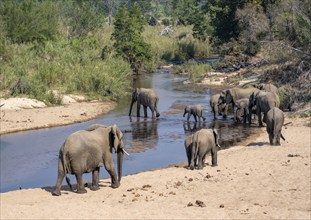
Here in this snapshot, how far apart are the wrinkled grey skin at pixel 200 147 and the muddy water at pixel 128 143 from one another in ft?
6.19

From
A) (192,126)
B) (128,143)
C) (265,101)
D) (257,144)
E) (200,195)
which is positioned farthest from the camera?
(192,126)

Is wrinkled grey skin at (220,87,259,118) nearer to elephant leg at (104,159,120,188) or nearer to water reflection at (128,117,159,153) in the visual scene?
water reflection at (128,117,159,153)

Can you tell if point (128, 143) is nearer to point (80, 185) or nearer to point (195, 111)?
point (195, 111)

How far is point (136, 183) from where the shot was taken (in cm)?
1535

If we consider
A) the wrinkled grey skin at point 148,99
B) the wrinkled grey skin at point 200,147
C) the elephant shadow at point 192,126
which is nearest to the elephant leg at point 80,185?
the wrinkled grey skin at point 200,147

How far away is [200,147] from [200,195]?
2.87m

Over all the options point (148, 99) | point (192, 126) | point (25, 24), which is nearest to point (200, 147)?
point (192, 126)

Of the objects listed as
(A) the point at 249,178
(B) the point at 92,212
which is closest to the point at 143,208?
(B) the point at 92,212

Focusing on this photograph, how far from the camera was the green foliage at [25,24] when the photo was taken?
158ft

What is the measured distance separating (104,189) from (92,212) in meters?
2.50

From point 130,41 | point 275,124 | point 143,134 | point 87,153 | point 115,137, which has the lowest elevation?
point 143,134

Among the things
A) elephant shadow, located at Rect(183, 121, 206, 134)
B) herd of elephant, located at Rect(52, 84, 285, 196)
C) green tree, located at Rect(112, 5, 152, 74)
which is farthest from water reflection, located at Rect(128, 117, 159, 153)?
green tree, located at Rect(112, 5, 152, 74)

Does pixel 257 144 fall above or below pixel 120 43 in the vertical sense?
below

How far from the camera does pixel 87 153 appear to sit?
562 inches
